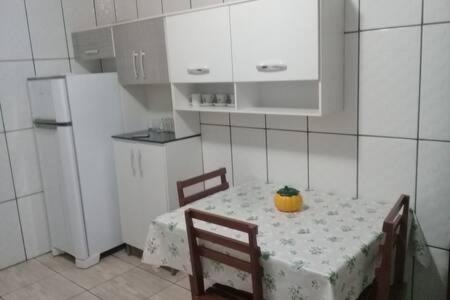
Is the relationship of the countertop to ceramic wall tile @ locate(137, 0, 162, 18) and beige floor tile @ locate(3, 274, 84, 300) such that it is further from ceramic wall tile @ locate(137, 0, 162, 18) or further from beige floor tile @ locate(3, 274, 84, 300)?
beige floor tile @ locate(3, 274, 84, 300)

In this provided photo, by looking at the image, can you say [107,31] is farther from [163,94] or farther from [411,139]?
[411,139]

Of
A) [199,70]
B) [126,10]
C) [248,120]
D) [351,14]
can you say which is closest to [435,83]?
[351,14]

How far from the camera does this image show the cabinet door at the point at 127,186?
8.71ft

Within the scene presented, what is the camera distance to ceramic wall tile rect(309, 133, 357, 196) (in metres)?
2.03

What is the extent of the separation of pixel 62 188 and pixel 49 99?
62 centimetres

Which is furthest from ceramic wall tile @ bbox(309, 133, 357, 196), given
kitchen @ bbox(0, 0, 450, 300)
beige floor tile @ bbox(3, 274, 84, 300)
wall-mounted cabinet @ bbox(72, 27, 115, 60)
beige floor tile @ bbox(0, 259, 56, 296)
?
beige floor tile @ bbox(0, 259, 56, 296)

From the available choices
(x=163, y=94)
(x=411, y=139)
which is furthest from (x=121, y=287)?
(x=411, y=139)

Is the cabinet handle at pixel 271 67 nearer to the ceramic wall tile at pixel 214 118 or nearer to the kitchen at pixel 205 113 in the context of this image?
the kitchen at pixel 205 113

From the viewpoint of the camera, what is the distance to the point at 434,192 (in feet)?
5.92

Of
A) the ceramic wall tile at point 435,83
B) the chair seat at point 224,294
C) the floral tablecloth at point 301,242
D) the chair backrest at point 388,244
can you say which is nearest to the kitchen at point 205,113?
the ceramic wall tile at point 435,83

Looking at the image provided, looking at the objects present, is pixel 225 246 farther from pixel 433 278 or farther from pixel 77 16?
pixel 77 16

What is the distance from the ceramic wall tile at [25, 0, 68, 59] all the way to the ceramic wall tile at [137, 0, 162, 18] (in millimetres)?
640

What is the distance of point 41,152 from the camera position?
2846 millimetres

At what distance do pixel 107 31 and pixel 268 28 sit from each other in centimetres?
134
